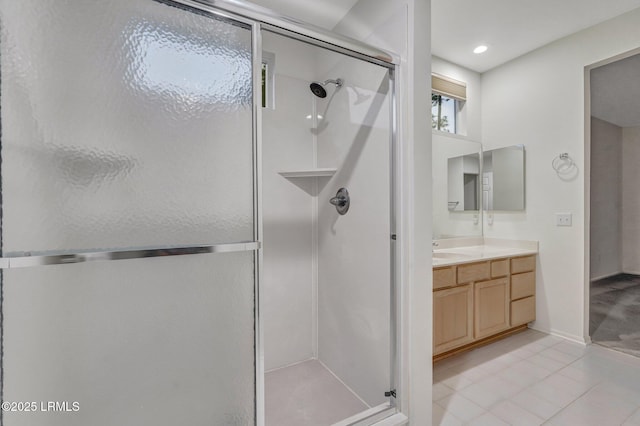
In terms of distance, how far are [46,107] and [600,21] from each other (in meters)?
3.57

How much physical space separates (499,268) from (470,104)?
5.83 ft

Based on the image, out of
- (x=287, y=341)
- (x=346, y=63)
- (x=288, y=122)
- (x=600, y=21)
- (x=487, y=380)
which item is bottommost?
(x=487, y=380)

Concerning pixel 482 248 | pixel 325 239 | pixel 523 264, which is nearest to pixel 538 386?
pixel 523 264

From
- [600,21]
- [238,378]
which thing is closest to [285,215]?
[238,378]

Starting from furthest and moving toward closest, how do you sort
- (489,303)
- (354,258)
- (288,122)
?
(489,303) → (288,122) → (354,258)

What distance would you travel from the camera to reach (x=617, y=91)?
3143 mm

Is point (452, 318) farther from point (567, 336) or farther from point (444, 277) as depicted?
point (567, 336)

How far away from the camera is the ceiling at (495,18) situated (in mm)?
2021

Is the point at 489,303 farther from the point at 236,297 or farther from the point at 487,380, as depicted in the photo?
the point at 236,297

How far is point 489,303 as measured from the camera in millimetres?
2410

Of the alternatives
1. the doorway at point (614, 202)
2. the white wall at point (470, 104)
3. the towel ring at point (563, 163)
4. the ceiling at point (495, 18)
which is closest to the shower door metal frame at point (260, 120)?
the ceiling at point (495, 18)

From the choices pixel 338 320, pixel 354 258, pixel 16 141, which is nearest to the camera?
pixel 16 141

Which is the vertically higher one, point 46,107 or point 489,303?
point 46,107

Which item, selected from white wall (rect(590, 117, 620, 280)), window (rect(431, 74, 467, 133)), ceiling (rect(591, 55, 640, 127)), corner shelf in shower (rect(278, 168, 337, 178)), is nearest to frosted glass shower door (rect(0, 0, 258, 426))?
corner shelf in shower (rect(278, 168, 337, 178))
